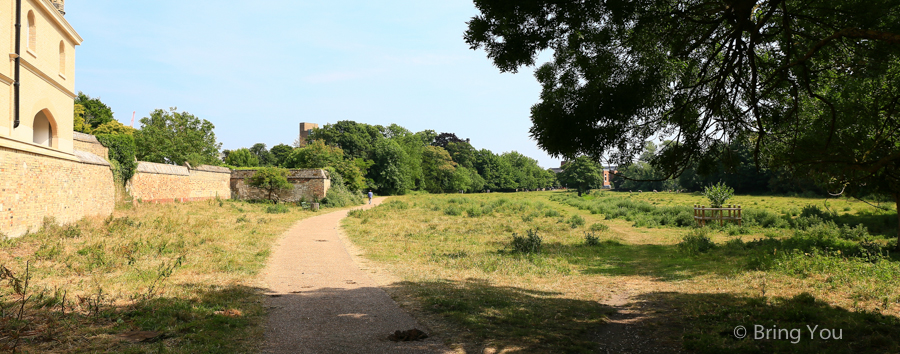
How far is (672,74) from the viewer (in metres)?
6.62

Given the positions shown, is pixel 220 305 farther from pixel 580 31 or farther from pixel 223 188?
pixel 223 188

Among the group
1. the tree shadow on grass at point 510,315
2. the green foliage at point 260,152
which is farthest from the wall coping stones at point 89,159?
the green foliage at point 260,152

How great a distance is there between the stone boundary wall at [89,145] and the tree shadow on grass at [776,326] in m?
22.6

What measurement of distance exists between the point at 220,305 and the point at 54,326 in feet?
6.31

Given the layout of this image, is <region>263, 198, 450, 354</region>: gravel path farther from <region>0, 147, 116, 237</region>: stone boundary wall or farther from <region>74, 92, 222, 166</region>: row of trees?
<region>74, 92, 222, 166</region>: row of trees

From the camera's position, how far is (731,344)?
532 centimetres

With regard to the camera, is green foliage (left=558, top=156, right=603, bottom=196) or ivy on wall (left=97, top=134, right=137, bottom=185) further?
green foliage (left=558, top=156, right=603, bottom=196)

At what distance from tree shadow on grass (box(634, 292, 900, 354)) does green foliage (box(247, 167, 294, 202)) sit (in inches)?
1237

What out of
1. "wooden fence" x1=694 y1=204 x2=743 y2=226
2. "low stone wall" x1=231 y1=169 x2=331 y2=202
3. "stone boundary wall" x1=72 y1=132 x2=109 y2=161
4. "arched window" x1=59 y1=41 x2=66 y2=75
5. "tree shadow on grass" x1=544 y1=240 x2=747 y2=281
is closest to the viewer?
"tree shadow on grass" x1=544 y1=240 x2=747 y2=281

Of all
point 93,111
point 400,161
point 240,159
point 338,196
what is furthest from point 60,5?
point 240,159

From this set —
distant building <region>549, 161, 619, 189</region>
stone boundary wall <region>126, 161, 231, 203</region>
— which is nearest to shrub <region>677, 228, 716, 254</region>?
distant building <region>549, 161, 619, 189</region>

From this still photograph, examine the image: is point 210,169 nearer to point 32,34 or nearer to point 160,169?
point 160,169

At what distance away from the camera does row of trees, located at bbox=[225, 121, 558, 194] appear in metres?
51.9

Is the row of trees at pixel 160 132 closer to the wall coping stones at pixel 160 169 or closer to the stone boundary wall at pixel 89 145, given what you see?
the wall coping stones at pixel 160 169
